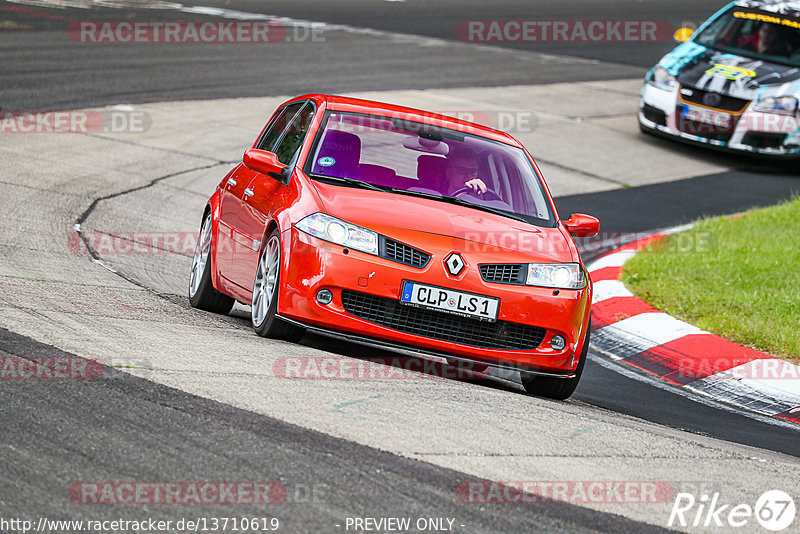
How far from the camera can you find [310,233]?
645 centimetres

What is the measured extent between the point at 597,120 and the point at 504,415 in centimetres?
1420

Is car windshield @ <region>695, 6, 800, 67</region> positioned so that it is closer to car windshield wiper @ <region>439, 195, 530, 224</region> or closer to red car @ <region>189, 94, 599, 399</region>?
red car @ <region>189, 94, 599, 399</region>

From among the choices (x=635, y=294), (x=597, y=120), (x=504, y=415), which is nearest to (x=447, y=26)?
(x=597, y=120)

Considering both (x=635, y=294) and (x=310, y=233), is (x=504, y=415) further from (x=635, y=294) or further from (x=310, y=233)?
Result: (x=635, y=294)

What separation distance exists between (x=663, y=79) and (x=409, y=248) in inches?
456

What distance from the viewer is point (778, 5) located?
18047 millimetres

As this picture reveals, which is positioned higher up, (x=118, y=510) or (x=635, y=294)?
(x=118, y=510)
